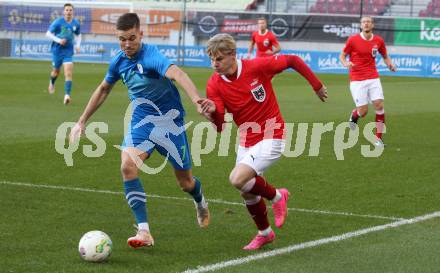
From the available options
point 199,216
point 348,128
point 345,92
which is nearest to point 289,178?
point 199,216

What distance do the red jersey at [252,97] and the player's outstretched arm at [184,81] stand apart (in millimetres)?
418

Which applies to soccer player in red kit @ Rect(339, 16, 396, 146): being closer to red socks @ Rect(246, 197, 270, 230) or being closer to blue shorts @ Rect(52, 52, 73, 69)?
red socks @ Rect(246, 197, 270, 230)

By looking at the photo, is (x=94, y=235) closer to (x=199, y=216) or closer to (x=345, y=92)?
(x=199, y=216)

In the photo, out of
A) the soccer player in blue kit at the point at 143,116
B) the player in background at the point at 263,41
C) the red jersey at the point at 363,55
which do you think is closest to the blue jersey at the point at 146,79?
the soccer player in blue kit at the point at 143,116

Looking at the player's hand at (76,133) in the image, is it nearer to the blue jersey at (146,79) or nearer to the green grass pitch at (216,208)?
the blue jersey at (146,79)

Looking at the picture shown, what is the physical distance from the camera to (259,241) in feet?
26.0

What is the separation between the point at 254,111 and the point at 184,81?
31.1 inches

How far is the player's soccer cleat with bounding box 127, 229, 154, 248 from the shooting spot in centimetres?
772

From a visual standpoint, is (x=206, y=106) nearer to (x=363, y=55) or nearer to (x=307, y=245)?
(x=307, y=245)

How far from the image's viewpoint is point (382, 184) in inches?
455

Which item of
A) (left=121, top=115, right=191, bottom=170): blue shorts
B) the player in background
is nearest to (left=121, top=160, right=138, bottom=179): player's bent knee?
(left=121, top=115, right=191, bottom=170): blue shorts

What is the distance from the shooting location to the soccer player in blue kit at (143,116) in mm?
7973

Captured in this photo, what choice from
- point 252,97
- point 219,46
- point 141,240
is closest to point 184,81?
point 219,46

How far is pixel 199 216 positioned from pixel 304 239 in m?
1.05
